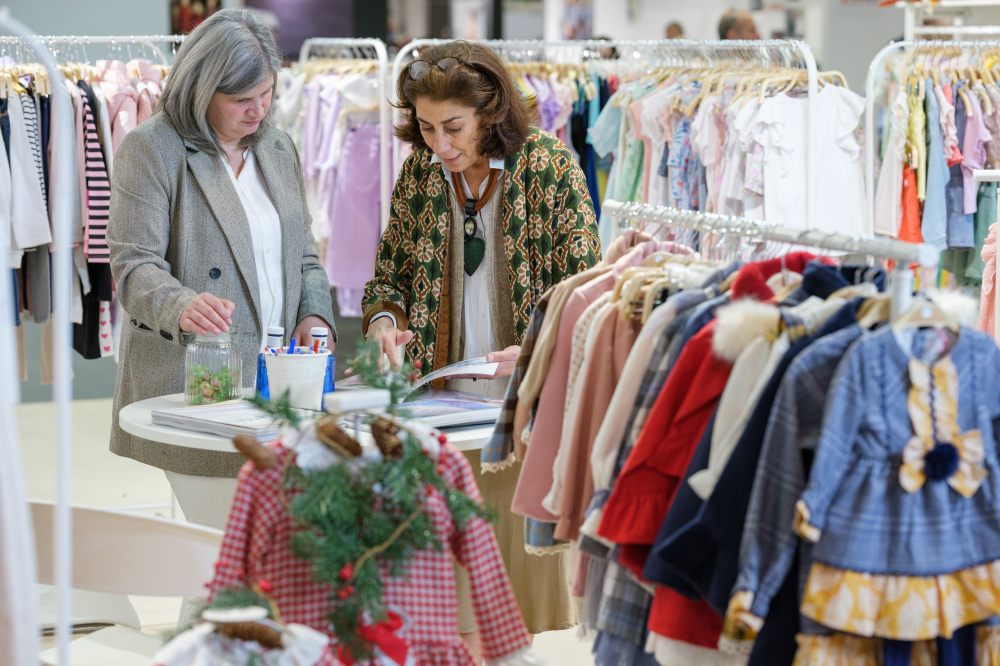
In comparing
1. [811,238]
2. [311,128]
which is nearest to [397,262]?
[811,238]

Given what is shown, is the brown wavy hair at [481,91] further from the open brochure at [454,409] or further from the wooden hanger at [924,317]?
the wooden hanger at [924,317]

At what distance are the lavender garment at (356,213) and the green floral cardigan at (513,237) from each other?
263 centimetres

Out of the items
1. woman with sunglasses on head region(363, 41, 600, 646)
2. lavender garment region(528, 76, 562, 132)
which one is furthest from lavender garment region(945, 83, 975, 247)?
woman with sunglasses on head region(363, 41, 600, 646)

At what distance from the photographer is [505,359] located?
2783 mm

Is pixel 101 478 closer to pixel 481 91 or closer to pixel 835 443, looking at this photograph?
pixel 481 91

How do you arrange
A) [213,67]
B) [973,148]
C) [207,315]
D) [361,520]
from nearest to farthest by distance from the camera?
1. [361,520]
2. [207,315]
3. [213,67]
4. [973,148]

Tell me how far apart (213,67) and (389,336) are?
727mm

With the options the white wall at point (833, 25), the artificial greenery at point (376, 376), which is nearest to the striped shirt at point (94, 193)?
the artificial greenery at point (376, 376)

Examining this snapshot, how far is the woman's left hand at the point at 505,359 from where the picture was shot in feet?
9.06

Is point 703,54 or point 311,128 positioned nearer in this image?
point 703,54

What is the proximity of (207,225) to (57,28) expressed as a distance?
14.5 feet

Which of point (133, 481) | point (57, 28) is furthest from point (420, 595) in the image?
point (57, 28)

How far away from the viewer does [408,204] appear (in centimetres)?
310

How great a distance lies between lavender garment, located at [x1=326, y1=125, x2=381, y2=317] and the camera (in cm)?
570
